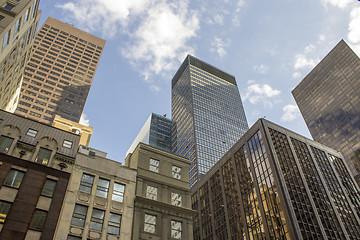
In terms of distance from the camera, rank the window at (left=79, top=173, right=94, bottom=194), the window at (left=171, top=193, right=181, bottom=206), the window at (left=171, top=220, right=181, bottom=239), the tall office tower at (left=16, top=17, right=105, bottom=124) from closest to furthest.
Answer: the window at (left=79, top=173, right=94, bottom=194)
the window at (left=171, top=220, right=181, bottom=239)
the window at (left=171, top=193, right=181, bottom=206)
the tall office tower at (left=16, top=17, right=105, bottom=124)

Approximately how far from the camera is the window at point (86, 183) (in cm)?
2685

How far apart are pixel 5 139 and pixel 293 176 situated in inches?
2050

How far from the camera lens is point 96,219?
995 inches

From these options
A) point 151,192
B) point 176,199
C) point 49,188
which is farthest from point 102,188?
point 176,199

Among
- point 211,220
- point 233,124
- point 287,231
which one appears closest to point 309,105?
point 233,124

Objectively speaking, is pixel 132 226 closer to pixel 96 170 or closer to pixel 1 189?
pixel 96 170

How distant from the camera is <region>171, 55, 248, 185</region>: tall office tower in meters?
132

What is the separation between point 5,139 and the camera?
26.2 m

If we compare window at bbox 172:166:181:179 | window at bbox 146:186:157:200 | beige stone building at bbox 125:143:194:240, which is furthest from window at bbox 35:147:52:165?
window at bbox 172:166:181:179

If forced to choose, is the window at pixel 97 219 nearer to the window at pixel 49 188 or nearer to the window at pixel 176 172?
the window at pixel 49 188

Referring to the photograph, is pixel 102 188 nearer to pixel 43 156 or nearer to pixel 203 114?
pixel 43 156

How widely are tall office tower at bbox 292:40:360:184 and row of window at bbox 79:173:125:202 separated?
467 feet

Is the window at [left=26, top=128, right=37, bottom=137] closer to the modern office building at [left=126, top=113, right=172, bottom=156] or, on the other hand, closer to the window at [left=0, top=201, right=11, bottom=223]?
the window at [left=0, top=201, right=11, bottom=223]

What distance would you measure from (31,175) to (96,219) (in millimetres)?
7139
